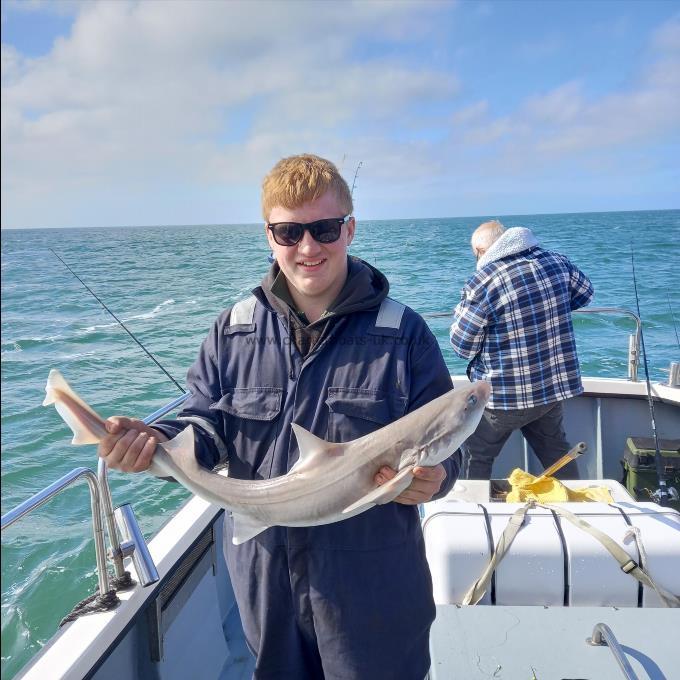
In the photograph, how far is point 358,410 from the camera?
2.37m

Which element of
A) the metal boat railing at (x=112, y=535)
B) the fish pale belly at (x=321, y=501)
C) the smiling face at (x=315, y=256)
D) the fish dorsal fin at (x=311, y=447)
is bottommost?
the metal boat railing at (x=112, y=535)

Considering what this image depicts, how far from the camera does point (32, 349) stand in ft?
52.5

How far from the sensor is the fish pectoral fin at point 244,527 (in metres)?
2.30

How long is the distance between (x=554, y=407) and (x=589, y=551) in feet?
6.69

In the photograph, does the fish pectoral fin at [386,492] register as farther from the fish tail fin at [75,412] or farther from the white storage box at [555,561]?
the white storage box at [555,561]

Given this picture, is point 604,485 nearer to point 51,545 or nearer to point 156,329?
point 51,545

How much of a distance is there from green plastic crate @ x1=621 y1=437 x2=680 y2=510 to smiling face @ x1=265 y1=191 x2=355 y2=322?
433 centimetres

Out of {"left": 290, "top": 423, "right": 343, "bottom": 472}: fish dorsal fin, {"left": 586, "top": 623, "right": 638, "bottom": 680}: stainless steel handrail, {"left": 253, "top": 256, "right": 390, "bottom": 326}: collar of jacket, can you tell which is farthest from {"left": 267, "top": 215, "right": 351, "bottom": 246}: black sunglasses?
{"left": 586, "top": 623, "right": 638, "bottom": 680}: stainless steel handrail

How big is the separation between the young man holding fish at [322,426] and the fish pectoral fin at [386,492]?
0.33 feet

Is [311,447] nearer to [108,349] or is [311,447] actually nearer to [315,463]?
[315,463]

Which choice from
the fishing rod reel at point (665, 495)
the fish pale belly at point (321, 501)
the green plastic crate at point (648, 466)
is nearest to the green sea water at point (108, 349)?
the fish pale belly at point (321, 501)

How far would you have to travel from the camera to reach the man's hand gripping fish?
223 centimetres

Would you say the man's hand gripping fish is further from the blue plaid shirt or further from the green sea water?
the blue plaid shirt

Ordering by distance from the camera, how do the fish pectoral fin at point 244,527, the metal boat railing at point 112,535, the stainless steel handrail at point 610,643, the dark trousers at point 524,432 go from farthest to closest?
the dark trousers at point 524,432 → the metal boat railing at point 112,535 → the stainless steel handrail at point 610,643 → the fish pectoral fin at point 244,527
